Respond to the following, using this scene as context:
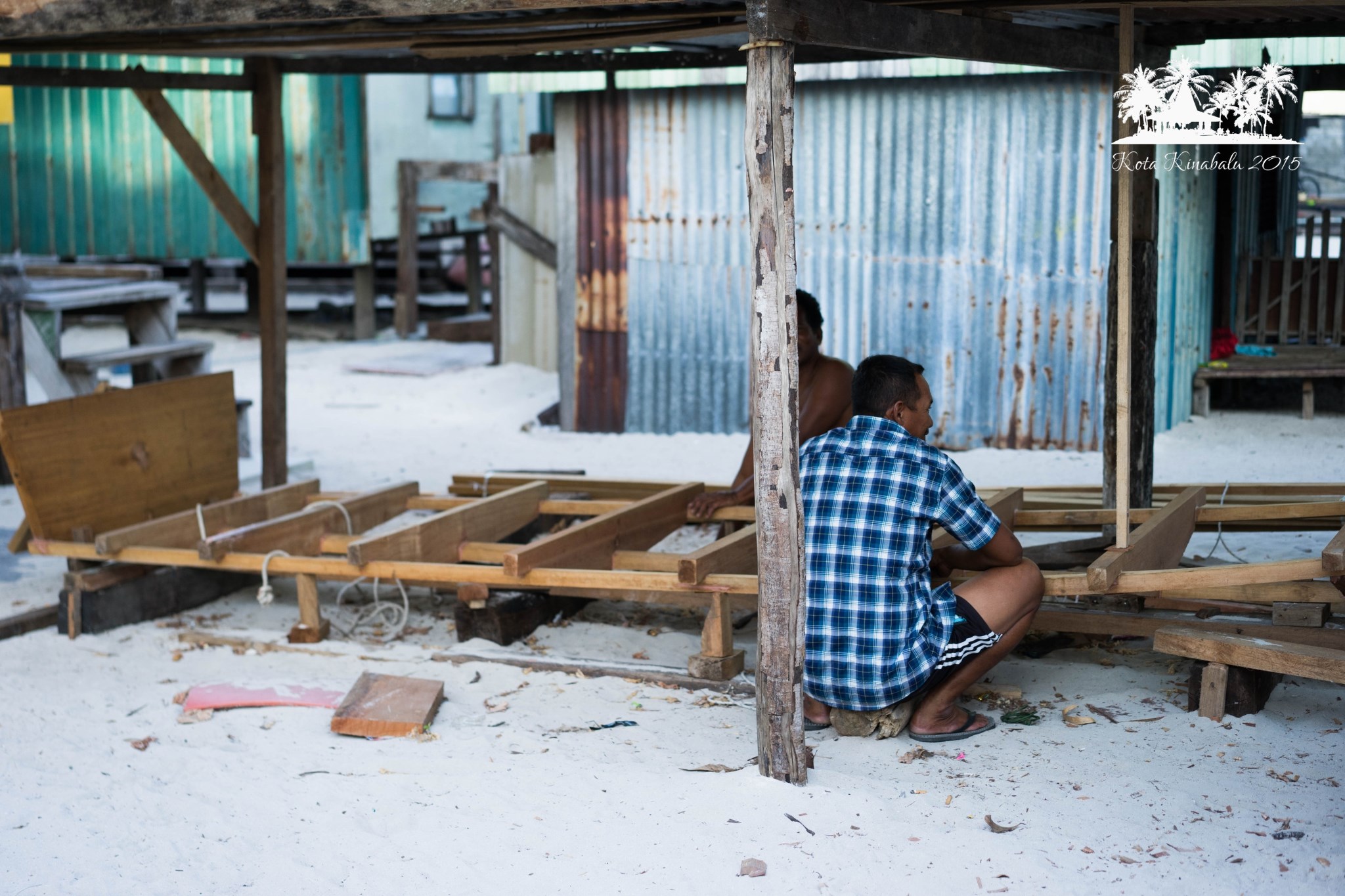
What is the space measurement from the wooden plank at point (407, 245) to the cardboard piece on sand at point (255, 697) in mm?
12088

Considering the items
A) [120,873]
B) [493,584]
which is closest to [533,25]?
[493,584]

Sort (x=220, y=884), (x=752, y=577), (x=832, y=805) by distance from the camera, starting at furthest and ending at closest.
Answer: (x=752, y=577)
(x=832, y=805)
(x=220, y=884)

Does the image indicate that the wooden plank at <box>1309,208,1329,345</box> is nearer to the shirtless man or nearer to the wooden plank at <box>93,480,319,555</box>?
the shirtless man

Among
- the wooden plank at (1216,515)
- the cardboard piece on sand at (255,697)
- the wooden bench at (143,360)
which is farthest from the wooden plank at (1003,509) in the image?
the wooden bench at (143,360)

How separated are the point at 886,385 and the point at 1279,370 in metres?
7.62

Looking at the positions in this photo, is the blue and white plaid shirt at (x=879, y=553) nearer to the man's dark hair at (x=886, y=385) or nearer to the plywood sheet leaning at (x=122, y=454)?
the man's dark hair at (x=886, y=385)

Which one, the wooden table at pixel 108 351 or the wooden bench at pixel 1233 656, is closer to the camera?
the wooden bench at pixel 1233 656

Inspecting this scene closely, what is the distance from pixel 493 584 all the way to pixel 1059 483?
15.2 ft

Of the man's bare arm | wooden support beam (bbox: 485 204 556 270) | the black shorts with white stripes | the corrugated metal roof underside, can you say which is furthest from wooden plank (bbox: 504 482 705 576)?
wooden support beam (bbox: 485 204 556 270)

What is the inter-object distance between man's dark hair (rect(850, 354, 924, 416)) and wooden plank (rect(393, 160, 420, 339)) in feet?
43.4

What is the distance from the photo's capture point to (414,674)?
5.50 metres

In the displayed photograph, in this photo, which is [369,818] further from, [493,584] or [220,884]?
[493,584]

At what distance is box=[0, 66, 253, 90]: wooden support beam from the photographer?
291 inches

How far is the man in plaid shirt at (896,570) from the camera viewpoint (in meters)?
4.30
